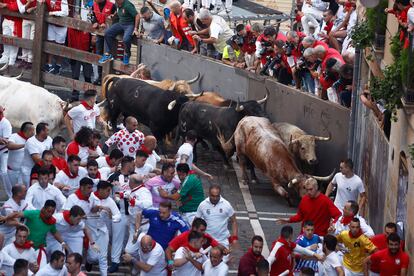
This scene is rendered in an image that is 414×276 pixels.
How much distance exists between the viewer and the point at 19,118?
25.9 metres

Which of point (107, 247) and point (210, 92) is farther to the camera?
point (210, 92)

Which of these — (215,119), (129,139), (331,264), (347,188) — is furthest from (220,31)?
(331,264)

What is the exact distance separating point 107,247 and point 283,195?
483 centimetres

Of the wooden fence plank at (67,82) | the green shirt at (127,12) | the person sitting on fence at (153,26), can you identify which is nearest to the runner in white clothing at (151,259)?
the person sitting on fence at (153,26)

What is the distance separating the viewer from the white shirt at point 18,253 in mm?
17516

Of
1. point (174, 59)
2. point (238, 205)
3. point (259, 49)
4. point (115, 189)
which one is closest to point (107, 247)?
point (115, 189)

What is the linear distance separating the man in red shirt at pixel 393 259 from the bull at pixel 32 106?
372 inches

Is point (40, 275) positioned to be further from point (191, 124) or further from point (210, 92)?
point (210, 92)

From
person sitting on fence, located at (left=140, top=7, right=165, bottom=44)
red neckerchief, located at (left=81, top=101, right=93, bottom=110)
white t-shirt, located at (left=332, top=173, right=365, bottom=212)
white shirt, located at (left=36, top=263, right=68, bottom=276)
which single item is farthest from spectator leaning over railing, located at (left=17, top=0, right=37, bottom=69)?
white shirt, located at (left=36, top=263, right=68, bottom=276)

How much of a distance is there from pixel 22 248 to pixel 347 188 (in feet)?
17.0

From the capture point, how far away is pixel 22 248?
17.6 metres

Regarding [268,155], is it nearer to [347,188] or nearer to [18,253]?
[347,188]

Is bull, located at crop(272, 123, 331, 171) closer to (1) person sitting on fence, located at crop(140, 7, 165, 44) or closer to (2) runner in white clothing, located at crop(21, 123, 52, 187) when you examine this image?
(2) runner in white clothing, located at crop(21, 123, 52, 187)

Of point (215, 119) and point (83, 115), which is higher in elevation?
point (83, 115)
